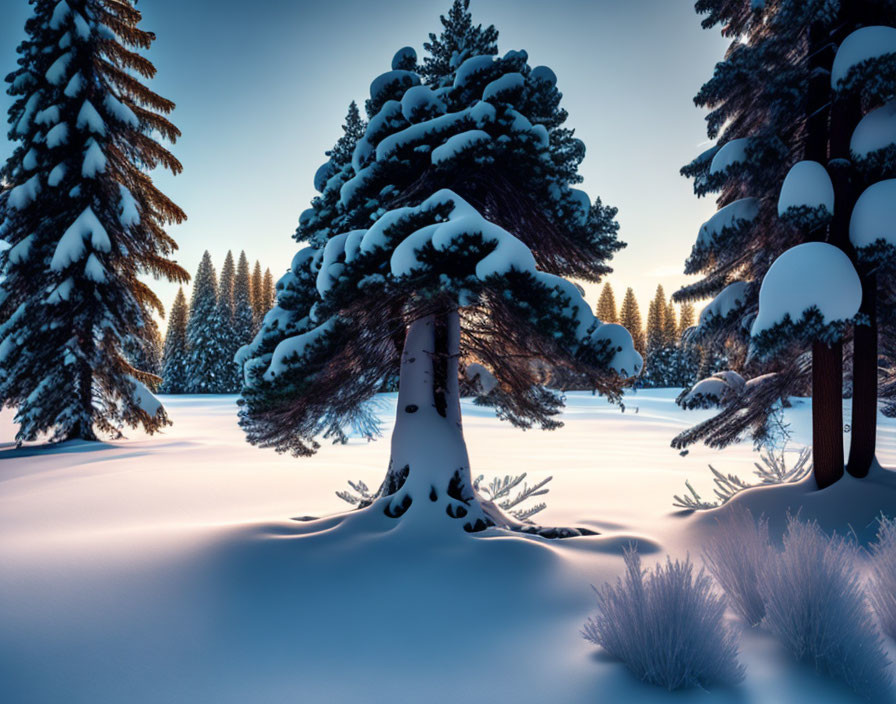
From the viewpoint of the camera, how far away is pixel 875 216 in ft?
16.9

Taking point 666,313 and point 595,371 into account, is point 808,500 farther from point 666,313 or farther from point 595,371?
point 666,313

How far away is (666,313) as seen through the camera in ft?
172

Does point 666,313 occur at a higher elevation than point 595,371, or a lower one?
higher

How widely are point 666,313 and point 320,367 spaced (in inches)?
2157

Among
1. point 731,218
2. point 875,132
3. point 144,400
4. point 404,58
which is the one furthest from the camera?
point 144,400

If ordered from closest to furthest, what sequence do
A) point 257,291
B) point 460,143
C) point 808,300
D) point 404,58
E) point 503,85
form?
1. point 460,143
2. point 503,85
3. point 808,300
4. point 404,58
5. point 257,291

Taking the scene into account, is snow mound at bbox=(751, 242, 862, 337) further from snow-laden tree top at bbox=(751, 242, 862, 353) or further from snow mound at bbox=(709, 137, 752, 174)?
snow mound at bbox=(709, 137, 752, 174)

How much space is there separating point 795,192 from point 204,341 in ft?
141

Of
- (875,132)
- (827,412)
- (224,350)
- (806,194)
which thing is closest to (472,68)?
(806,194)

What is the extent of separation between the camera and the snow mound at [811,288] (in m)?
4.87

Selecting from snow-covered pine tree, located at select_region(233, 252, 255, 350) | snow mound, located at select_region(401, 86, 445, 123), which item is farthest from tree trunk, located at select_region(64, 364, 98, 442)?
snow-covered pine tree, located at select_region(233, 252, 255, 350)

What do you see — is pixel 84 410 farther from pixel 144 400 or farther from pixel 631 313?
pixel 631 313

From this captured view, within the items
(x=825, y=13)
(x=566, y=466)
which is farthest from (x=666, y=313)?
(x=825, y=13)

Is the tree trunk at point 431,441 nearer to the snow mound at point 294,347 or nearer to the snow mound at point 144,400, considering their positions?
the snow mound at point 294,347
